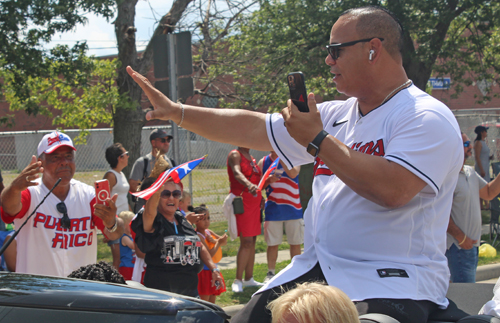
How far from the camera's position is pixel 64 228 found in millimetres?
4148

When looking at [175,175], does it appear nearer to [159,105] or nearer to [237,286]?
[159,105]

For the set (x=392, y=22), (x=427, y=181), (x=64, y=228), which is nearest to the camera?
(x=427, y=181)

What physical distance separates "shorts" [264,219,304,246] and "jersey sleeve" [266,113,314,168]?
4.83 metres

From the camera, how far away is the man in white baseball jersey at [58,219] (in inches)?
160

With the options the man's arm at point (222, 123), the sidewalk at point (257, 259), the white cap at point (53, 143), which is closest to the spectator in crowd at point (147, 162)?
the sidewalk at point (257, 259)

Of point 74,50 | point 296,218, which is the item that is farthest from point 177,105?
point 74,50

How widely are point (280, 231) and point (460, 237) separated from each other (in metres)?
2.79

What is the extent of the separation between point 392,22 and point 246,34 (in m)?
13.2

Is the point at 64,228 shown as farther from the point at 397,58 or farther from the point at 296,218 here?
the point at 296,218

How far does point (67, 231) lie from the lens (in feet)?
13.7

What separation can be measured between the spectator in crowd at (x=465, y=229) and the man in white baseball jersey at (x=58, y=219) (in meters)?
3.71

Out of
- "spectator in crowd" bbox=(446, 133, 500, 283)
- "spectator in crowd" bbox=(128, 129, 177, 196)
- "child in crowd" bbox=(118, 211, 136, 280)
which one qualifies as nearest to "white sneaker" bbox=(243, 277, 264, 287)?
"child in crowd" bbox=(118, 211, 136, 280)

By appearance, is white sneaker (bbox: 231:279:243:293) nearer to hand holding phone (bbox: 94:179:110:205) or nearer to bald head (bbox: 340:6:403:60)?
hand holding phone (bbox: 94:179:110:205)

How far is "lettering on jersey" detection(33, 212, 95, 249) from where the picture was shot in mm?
4109
